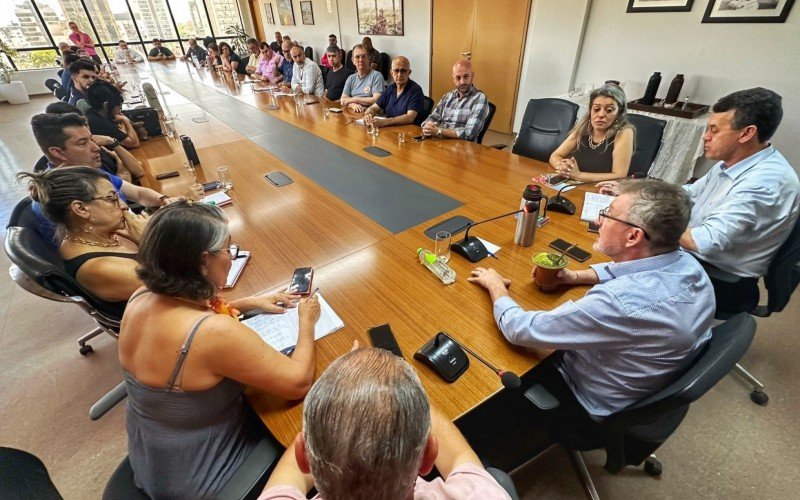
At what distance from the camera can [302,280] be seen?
1359 mm

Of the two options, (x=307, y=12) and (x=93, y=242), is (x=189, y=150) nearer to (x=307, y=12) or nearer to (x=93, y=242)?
(x=93, y=242)

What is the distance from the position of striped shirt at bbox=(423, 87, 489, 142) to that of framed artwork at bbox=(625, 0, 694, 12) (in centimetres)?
217

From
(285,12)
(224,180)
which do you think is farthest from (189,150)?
Answer: (285,12)

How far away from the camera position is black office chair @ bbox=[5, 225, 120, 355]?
1.15 meters

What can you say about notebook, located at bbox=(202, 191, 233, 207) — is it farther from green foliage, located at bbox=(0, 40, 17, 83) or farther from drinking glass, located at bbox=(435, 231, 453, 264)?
green foliage, located at bbox=(0, 40, 17, 83)

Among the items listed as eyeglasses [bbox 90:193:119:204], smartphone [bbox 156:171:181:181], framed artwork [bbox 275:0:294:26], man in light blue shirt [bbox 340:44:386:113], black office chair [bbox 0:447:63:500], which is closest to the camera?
black office chair [bbox 0:447:63:500]

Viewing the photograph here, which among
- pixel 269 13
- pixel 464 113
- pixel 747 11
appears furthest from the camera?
pixel 269 13

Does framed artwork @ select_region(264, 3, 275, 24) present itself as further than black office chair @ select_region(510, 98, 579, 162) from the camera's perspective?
Yes

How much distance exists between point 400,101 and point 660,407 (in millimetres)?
3515

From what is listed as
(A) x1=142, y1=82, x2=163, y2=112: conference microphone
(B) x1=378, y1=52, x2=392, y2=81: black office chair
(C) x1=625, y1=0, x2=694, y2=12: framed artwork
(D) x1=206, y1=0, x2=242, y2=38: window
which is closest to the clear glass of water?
(A) x1=142, y1=82, x2=163, y2=112: conference microphone

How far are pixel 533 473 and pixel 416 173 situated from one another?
1.76m

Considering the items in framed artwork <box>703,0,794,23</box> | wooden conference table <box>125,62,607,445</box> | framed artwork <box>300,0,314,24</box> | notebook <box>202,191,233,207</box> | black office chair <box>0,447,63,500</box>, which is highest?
framed artwork <box>300,0,314,24</box>

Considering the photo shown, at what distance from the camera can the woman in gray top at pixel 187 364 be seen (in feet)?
2.84

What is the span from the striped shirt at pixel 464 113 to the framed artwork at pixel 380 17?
160 inches
